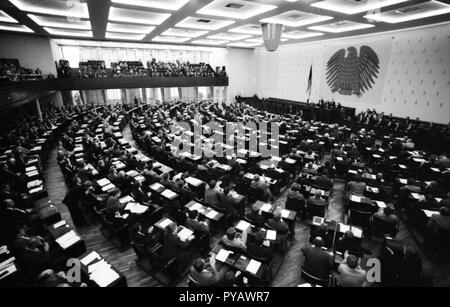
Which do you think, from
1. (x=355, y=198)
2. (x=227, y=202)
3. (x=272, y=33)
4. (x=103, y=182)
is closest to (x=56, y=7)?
(x=103, y=182)

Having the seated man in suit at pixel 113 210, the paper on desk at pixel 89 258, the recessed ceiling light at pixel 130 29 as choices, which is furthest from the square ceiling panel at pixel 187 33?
the paper on desk at pixel 89 258

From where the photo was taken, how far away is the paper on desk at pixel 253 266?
466 cm

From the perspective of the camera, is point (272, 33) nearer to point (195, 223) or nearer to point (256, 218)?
point (256, 218)

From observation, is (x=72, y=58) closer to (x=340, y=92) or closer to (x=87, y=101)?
(x=87, y=101)

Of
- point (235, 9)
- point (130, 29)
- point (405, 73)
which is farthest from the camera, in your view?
point (130, 29)

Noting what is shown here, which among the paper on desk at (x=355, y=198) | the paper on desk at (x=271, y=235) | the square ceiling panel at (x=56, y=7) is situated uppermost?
the square ceiling panel at (x=56, y=7)

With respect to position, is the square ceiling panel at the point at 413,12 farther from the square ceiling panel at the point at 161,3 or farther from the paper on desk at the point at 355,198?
the paper on desk at the point at 355,198

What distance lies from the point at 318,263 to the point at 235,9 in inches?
468

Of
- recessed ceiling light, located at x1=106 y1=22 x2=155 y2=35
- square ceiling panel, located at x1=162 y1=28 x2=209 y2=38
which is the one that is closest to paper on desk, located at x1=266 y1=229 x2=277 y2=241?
recessed ceiling light, located at x1=106 y1=22 x2=155 y2=35

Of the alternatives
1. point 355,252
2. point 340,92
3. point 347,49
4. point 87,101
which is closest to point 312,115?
point 340,92

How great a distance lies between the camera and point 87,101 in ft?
82.3

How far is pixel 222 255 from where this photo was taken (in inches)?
200

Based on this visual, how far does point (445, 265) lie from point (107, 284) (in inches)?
316

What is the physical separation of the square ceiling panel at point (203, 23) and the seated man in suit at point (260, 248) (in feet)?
41.9
